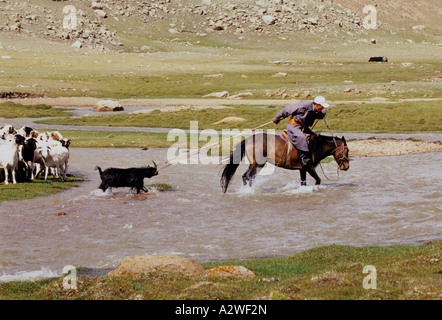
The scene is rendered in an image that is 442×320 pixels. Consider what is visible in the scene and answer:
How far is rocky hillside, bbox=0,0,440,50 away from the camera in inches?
6102

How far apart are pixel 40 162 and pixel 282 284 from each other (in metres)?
15.8

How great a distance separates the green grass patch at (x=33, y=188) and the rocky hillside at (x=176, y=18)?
131m

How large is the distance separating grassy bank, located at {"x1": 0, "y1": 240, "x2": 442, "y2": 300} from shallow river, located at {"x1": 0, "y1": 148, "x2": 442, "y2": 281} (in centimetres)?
212

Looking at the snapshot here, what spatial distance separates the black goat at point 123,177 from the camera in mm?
20109

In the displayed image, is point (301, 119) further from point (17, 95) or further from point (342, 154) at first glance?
point (17, 95)

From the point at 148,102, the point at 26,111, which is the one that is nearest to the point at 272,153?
the point at 26,111

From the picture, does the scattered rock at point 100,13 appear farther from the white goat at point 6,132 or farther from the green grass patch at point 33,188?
the green grass patch at point 33,188

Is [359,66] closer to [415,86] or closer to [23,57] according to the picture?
[415,86]

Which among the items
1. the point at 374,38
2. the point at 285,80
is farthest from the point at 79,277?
the point at 374,38

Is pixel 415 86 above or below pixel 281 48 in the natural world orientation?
below

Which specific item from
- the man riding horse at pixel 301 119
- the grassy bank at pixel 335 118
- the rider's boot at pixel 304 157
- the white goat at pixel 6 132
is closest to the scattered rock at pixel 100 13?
the grassy bank at pixel 335 118

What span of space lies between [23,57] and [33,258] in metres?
109

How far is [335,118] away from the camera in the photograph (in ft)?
145

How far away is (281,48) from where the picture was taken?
6619 inches
